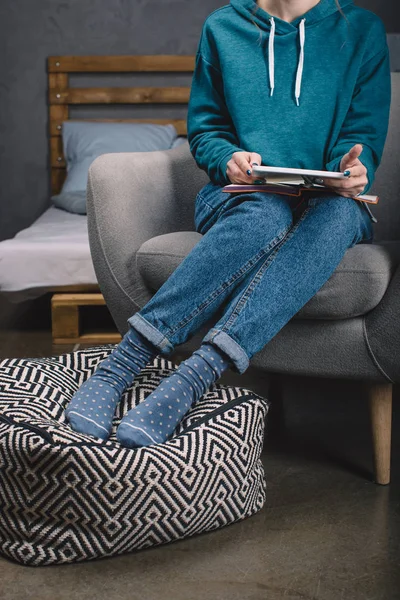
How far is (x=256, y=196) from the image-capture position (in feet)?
4.68

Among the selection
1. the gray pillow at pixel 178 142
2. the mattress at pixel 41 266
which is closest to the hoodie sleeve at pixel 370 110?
the mattress at pixel 41 266

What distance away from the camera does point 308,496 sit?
1374 mm

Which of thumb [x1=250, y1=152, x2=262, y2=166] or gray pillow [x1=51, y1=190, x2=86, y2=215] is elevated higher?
thumb [x1=250, y1=152, x2=262, y2=166]

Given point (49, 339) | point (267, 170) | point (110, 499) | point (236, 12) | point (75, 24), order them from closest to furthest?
1. point (110, 499)
2. point (267, 170)
3. point (236, 12)
4. point (49, 339)
5. point (75, 24)

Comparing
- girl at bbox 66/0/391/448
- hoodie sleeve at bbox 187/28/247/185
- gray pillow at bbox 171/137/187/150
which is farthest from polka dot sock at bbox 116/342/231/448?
gray pillow at bbox 171/137/187/150

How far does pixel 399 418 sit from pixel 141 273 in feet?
2.28

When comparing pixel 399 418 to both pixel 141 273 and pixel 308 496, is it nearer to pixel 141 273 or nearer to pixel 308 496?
pixel 308 496

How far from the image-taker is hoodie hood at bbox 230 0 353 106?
63.9 inches

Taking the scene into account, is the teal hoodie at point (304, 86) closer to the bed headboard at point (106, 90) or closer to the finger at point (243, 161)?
the finger at point (243, 161)

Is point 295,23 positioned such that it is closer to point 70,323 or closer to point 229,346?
point 229,346

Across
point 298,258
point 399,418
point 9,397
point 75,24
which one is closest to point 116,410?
point 9,397

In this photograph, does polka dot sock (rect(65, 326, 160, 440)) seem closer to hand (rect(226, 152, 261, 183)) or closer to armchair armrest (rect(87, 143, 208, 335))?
armchair armrest (rect(87, 143, 208, 335))

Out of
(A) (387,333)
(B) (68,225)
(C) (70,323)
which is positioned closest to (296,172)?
(A) (387,333)

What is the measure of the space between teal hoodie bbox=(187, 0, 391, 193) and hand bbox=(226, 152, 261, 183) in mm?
73
